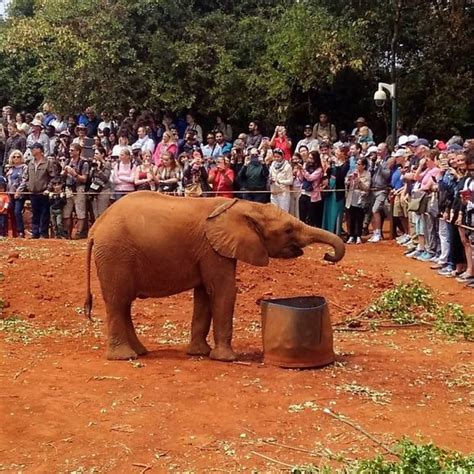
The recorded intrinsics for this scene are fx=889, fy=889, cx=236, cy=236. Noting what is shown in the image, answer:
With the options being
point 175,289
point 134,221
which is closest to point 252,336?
point 175,289

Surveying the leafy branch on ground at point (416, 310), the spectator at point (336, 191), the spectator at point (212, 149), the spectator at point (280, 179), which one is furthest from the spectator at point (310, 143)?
the leafy branch on ground at point (416, 310)

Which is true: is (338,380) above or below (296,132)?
below

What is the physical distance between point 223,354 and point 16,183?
1061cm

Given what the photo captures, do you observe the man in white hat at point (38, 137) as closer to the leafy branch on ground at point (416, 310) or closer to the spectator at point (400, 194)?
the spectator at point (400, 194)

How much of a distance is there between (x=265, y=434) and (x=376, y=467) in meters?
1.38

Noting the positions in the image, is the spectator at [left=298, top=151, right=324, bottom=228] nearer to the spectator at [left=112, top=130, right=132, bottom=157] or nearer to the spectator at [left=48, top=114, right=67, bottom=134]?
the spectator at [left=112, top=130, right=132, bottom=157]

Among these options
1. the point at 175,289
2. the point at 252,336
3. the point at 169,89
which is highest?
the point at 169,89

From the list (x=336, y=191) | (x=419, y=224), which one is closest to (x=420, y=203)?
(x=419, y=224)

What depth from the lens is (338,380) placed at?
8.11 meters

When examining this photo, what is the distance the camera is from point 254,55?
23609mm

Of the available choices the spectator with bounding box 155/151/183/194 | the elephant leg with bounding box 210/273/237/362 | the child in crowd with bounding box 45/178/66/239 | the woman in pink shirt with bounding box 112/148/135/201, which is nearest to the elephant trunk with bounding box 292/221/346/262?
the elephant leg with bounding box 210/273/237/362

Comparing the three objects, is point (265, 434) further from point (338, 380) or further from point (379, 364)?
point (379, 364)

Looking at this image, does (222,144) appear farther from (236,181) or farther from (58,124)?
(58,124)

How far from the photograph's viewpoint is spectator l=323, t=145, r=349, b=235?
700 inches
